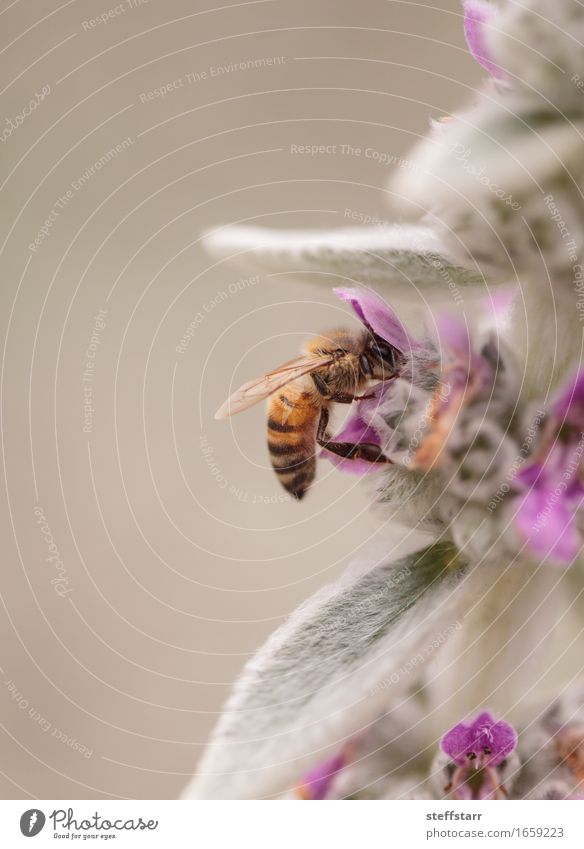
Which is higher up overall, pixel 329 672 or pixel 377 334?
pixel 377 334

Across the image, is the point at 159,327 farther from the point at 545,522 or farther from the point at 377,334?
the point at 545,522

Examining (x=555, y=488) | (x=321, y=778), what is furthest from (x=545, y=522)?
(x=321, y=778)

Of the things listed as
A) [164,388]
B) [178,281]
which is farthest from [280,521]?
[178,281]

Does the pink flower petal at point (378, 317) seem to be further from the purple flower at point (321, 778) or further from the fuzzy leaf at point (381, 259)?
the purple flower at point (321, 778)

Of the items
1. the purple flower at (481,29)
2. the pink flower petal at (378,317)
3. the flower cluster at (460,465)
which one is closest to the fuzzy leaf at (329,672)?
the flower cluster at (460,465)

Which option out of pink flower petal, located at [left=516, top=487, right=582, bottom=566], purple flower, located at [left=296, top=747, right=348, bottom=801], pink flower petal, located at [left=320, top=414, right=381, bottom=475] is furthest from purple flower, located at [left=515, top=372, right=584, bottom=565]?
purple flower, located at [left=296, top=747, right=348, bottom=801]
